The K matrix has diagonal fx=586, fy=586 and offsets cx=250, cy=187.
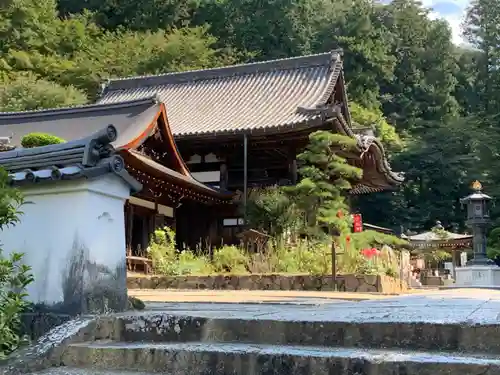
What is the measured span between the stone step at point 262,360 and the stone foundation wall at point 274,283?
704 cm

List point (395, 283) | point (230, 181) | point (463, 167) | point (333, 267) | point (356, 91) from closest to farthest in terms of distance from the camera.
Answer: point (333, 267) → point (395, 283) → point (230, 181) → point (463, 167) → point (356, 91)

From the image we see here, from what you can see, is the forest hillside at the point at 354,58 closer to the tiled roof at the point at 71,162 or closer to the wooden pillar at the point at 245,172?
the wooden pillar at the point at 245,172

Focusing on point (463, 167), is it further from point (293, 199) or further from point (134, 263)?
point (134, 263)

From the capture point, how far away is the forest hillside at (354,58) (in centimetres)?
2942

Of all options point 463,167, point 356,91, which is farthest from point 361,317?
point 356,91

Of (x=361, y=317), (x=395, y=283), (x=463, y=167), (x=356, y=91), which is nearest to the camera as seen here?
(x=361, y=317)

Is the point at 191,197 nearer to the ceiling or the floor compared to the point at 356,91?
nearer to the floor

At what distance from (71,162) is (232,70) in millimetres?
17391

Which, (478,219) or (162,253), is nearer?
(162,253)

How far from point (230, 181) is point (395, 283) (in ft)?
21.0

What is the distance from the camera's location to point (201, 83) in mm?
20391

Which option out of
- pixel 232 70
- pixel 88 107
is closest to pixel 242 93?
pixel 232 70

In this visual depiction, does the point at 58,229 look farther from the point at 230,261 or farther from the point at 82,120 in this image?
the point at 82,120

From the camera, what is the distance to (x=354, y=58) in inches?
1433
